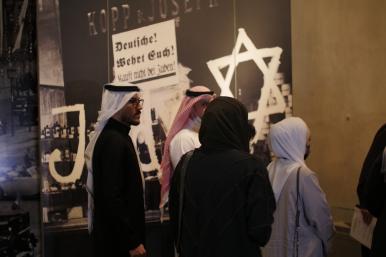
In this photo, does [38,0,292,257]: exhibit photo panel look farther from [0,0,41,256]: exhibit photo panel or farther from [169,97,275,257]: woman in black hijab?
[169,97,275,257]: woman in black hijab

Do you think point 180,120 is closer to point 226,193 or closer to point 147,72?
point 147,72

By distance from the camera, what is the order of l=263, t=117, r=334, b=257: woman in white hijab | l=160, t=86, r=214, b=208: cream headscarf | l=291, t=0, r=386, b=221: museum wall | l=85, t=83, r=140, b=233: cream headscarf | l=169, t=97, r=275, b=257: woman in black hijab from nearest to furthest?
l=169, t=97, r=275, b=257: woman in black hijab → l=263, t=117, r=334, b=257: woman in white hijab → l=85, t=83, r=140, b=233: cream headscarf → l=160, t=86, r=214, b=208: cream headscarf → l=291, t=0, r=386, b=221: museum wall

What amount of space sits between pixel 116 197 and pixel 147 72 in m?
1.71

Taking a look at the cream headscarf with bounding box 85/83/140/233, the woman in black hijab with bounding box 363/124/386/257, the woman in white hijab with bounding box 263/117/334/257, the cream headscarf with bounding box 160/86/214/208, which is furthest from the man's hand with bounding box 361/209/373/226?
the cream headscarf with bounding box 85/83/140/233

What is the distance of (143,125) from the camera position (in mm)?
4676

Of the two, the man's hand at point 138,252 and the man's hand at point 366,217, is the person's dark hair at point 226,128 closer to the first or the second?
the man's hand at point 138,252

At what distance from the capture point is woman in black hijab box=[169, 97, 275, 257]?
8.01ft

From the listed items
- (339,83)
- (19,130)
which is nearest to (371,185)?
(339,83)

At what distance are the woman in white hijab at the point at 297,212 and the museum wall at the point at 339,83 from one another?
7.12 feet

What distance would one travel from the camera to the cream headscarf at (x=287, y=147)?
10.2 ft

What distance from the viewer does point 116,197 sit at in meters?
3.25

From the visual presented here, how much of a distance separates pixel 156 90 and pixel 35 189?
50.4 inches

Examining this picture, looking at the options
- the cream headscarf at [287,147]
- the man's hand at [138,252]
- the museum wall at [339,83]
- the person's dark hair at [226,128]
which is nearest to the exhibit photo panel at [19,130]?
the man's hand at [138,252]

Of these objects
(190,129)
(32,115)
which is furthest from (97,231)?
(32,115)
